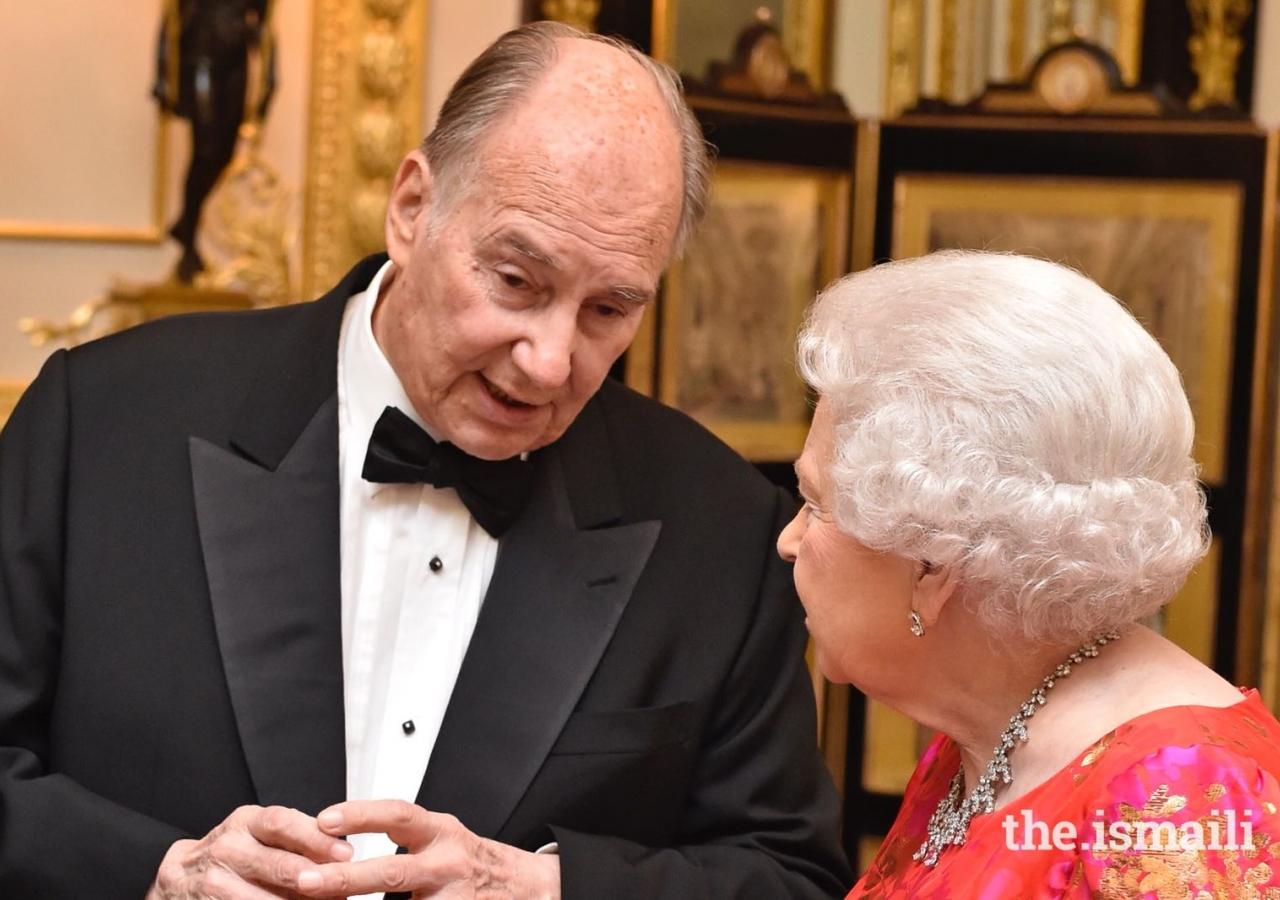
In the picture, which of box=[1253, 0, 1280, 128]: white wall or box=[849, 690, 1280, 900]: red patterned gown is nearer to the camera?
box=[849, 690, 1280, 900]: red patterned gown

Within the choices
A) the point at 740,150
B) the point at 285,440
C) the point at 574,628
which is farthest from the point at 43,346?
the point at 574,628

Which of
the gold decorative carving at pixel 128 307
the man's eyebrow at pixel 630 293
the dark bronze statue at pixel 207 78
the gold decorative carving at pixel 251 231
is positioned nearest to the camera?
the man's eyebrow at pixel 630 293

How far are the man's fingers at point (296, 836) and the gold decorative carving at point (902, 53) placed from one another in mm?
4342

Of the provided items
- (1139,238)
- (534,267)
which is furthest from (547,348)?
(1139,238)

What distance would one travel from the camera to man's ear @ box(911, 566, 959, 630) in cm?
180

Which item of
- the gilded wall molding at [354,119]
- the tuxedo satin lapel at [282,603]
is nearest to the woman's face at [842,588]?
the tuxedo satin lapel at [282,603]

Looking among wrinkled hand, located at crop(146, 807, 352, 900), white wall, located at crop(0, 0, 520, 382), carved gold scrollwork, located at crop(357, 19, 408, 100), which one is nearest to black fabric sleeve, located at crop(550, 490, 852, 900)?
wrinkled hand, located at crop(146, 807, 352, 900)

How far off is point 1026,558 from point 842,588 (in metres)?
0.25

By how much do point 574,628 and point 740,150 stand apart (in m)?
2.91

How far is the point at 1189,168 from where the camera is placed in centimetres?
508

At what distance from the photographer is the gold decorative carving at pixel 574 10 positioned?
15.9ft

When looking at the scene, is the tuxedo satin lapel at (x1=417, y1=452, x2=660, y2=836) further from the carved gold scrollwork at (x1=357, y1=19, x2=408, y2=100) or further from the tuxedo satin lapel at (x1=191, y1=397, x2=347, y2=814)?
the carved gold scrollwork at (x1=357, y1=19, x2=408, y2=100)

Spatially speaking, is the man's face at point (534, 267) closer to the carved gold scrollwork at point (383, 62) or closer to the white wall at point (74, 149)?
the carved gold scrollwork at point (383, 62)

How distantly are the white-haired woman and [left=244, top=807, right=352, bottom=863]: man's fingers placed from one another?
0.65 meters
